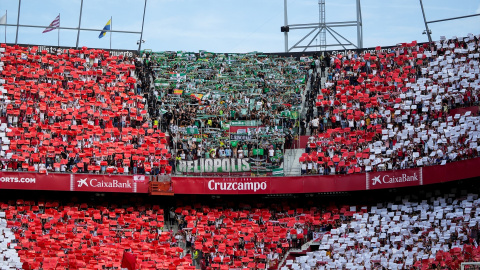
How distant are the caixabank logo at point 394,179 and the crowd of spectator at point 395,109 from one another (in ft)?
1.52

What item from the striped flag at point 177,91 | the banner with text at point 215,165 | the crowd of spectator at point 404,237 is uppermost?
the striped flag at point 177,91

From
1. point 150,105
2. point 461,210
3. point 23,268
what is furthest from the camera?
point 150,105

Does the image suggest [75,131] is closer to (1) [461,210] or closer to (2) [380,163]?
(2) [380,163]

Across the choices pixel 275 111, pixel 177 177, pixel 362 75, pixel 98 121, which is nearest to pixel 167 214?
pixel 177 177

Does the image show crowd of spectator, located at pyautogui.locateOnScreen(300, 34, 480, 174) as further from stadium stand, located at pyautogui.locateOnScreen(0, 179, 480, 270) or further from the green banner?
the green banner

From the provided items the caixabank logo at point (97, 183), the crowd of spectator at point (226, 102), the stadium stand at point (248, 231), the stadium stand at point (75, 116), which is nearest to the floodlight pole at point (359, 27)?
the crowd of spectator at point (226, 102)

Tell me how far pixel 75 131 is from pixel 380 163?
1894 centimetres

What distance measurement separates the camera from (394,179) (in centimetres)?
4806

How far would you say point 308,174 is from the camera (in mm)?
50219

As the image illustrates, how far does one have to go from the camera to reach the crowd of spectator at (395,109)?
47969 millimetres

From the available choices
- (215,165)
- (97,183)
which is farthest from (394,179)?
(97,183)

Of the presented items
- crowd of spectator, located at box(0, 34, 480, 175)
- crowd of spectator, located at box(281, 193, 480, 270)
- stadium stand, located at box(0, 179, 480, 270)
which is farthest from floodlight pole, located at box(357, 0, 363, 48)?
crowd of spectator, located at box(281, 193, 480, 270)

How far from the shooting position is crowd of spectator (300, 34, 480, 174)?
4797 centimetres

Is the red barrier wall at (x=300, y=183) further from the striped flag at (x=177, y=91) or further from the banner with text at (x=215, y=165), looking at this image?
the striped flag at (x=177, y=91)
